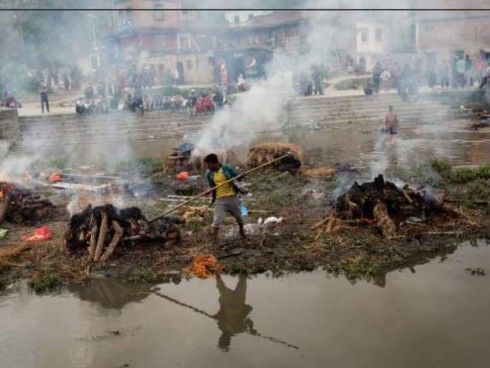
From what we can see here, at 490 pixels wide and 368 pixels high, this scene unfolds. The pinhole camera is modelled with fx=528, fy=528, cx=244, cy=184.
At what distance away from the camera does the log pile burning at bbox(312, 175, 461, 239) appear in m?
8.38

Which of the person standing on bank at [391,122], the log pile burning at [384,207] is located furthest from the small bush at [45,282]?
the person standing on bank at [391,122]

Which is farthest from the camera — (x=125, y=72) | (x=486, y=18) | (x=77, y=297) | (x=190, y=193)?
(x=125, y=72)

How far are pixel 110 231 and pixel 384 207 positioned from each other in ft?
13.9

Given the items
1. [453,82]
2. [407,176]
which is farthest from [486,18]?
[407,176]

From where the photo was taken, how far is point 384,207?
832 centimetres

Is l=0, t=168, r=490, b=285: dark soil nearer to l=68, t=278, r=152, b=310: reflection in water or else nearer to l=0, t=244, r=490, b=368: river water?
l=68, t=278, r=152, b=310: reflection in water

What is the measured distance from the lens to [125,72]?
89.3ft

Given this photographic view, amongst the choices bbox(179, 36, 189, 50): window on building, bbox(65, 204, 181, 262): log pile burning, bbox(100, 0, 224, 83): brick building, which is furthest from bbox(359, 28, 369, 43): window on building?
bbox(65, 204, 181, 262): log pile burning

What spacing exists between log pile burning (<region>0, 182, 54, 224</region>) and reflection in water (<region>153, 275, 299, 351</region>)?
14.5 feet

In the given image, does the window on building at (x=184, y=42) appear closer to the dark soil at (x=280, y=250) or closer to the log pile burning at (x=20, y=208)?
the log pile burning at (x=20, y=208)

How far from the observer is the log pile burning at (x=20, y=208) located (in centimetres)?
983

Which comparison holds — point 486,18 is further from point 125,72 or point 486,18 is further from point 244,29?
point 125,72

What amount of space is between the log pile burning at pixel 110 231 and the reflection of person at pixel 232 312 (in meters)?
1.44

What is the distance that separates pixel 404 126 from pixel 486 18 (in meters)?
7.89
